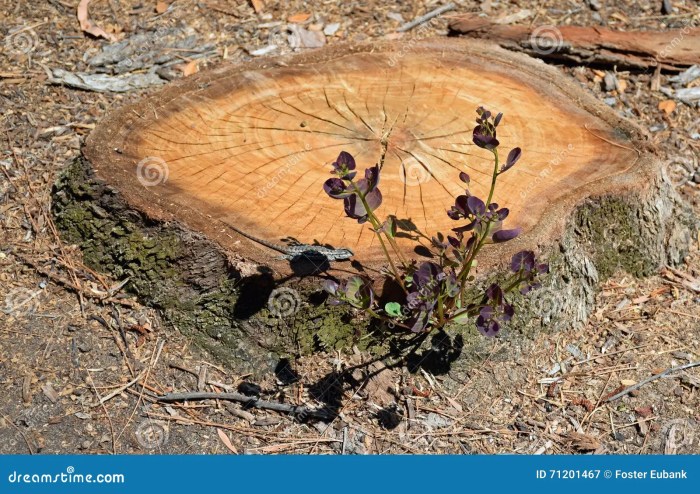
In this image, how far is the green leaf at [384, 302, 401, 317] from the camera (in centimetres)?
324

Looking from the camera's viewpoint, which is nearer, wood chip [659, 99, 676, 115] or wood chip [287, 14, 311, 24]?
wood chip [659, 99, 676, 115]

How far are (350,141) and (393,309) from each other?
985 millimetres

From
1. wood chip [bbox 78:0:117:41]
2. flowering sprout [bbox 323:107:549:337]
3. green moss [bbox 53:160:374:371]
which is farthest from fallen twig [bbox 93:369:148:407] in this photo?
wood chip [bbox 78:0:117:41]

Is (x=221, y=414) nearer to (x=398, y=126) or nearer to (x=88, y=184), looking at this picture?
(x=88, y=184)

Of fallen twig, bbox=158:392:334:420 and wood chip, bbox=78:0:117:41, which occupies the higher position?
wood chip, bbox=78:0:117:41

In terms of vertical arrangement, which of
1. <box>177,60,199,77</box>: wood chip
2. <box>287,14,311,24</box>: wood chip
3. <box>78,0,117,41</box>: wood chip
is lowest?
<box>177,60,199,77</box>: wood chip

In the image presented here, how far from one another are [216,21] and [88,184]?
2.35 metres

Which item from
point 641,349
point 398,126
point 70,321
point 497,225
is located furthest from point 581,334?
point 70,321

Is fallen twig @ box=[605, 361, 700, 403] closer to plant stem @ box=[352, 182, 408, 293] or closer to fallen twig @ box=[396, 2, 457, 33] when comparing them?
plant stem @ box=[352, 182, 408, 293]

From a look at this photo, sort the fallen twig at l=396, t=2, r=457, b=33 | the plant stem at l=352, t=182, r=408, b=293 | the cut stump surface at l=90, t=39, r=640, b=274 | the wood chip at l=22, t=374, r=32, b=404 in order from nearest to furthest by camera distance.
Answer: the plant stem at l=352, t=182, r=408, b=293, the wood chip at l=22, t=374, r=32, b=404, the cut stump surface at l=90, t=39, r=640, b=274, the fallen twig at l=396, t=2, r=457, b=33

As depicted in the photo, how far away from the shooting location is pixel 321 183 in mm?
3656

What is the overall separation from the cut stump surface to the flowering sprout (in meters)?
0.15

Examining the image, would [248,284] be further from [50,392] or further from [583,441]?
[583,441]

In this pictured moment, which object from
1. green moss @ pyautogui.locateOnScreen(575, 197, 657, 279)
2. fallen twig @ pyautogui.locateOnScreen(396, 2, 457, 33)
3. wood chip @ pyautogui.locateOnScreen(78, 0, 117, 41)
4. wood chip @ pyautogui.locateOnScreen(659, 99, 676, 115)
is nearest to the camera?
green moss @ pyautogui.locateOnScreen(575, 197, 657, 279)
